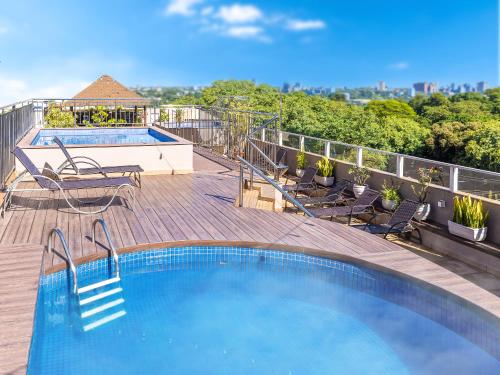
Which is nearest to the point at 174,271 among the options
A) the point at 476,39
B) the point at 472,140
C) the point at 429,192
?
the point at 429,192

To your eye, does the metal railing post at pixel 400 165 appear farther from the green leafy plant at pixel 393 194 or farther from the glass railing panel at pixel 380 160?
the green leafy plant at pixel 393 194

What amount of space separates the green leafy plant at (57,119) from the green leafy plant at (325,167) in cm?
842

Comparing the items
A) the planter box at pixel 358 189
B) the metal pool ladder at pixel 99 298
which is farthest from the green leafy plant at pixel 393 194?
the metal pool ladder at pixel 99 298

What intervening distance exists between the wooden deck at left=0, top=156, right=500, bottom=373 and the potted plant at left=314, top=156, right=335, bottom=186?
239 centimetres

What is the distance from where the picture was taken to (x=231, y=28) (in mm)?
152000

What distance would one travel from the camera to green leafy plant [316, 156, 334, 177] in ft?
34.3

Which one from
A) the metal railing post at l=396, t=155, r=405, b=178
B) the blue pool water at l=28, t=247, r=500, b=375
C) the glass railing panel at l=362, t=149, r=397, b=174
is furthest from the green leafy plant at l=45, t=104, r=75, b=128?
the blue pool water at l=28, t=247, r=500, b=375

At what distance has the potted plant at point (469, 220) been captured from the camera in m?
6.86

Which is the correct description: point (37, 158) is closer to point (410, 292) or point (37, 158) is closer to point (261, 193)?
point (261, 193)

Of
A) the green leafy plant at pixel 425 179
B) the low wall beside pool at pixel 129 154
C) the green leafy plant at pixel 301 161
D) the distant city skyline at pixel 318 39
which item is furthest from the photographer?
the distant city skyline at pixel 318 39

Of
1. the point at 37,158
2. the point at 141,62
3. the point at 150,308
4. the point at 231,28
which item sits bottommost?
the point at 150,308

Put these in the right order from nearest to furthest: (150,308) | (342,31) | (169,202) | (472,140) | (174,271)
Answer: (150,308) < (174,271) < (169,202) < (472,140) < (342,31)

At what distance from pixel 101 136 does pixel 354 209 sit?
25.9 feet

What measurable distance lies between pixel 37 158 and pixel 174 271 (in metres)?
4.68
